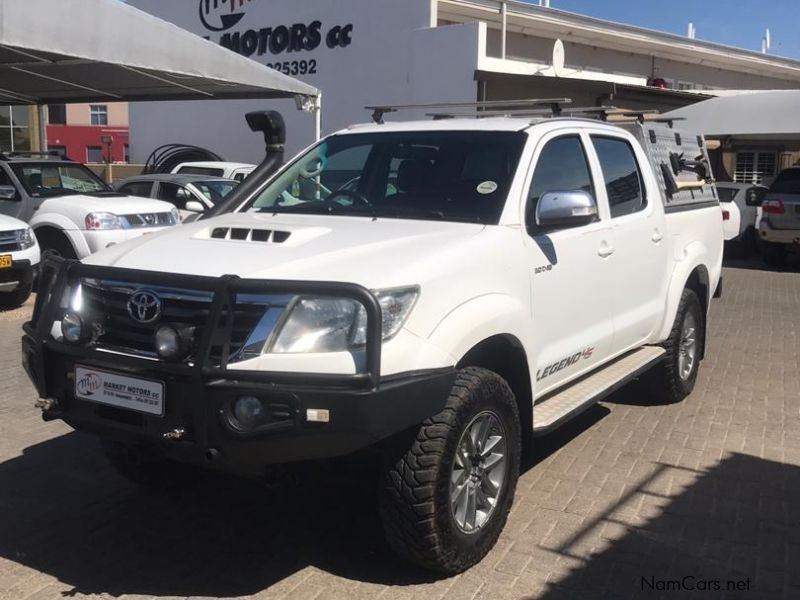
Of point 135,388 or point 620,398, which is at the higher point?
point 135,388

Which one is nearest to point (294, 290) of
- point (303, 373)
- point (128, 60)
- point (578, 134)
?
point (303, 373)

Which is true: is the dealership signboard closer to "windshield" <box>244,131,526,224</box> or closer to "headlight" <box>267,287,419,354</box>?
"windshield" <box>244,131,526,224</box>

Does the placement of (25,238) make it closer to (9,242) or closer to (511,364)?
(9,242)

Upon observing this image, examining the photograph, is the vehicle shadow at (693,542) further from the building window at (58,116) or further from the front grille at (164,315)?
the building window at (58,116)

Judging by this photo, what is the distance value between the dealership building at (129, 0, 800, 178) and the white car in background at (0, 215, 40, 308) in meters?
8.72

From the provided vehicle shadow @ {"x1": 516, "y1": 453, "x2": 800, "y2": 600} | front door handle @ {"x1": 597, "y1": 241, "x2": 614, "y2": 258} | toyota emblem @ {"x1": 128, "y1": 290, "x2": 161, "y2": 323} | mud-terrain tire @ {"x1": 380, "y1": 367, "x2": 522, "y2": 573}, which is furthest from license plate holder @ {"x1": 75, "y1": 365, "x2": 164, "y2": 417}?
front door handle @ {"x1": 597, "y1": 241, "x2": 614, "y2": 258}

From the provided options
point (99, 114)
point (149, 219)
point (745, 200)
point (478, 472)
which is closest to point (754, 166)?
point (745, 200)

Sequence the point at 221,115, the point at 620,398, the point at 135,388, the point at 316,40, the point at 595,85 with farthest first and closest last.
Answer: the point at 221,115
the point at 316,40
the point at 595,85
the point at 620,398
the point at 135,388

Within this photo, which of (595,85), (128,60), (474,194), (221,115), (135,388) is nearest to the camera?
(135,388)

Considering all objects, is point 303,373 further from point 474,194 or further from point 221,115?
point 221,115

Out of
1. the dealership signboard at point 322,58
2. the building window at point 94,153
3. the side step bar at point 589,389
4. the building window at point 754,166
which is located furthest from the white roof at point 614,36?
the building window at point 94,153

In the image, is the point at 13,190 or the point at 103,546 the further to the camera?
the point at 13,190

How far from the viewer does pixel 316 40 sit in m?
21.1

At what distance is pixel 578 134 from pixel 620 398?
2.42 metres
